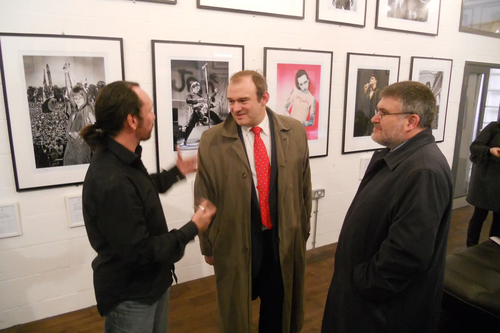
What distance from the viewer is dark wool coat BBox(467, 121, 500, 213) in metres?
2.95

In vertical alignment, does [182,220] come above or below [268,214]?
below

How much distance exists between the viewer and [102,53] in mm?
2248

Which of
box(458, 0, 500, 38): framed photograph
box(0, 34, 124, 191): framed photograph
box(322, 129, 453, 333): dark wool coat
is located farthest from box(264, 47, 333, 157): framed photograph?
box(458, 0, 500, 38): framed photograph

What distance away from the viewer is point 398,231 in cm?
131

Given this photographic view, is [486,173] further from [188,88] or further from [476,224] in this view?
[188,88]

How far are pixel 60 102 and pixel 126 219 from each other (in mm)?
1425

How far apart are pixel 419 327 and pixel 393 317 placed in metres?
0.13

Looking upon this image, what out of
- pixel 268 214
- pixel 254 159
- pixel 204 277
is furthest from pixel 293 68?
pixel 204 277

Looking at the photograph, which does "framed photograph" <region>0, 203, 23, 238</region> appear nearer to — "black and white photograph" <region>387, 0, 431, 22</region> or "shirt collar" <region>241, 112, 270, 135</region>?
"shirt collar" <region>241, 112, 270, 135</region>

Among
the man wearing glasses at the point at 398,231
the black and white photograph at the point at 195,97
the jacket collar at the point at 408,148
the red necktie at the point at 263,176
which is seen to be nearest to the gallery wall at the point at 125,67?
the black and white photograph at the point at 195,97

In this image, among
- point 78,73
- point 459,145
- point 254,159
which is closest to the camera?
point 254,159

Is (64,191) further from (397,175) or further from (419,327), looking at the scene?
(419,327)

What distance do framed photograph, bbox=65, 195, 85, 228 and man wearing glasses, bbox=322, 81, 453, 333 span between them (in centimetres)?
183

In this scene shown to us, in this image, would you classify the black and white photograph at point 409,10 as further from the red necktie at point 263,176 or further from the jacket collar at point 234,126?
the red necktie at point 263,176
